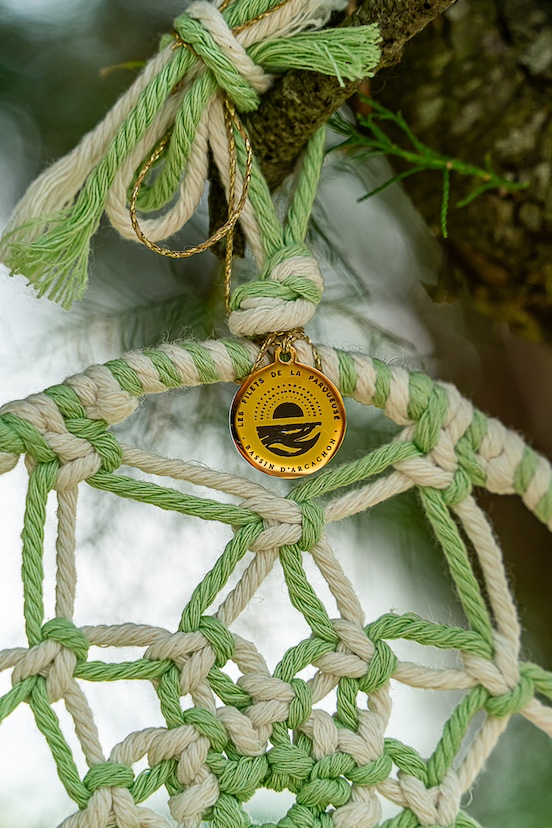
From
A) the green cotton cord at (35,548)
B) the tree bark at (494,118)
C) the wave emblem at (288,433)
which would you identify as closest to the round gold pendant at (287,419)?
the wave emblem at (288,433)

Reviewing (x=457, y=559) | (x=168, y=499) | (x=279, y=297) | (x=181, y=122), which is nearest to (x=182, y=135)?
(x=181, y=122)

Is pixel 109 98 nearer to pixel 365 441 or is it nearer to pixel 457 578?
pixel 365 441

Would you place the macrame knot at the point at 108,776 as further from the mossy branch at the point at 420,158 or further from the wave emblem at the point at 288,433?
the mossy branch at the point at 420,158

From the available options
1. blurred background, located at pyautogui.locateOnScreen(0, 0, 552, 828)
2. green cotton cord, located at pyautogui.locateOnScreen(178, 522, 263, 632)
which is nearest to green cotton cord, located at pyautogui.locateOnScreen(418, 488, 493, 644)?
green cotton cord, located at pyautogui.locateOnScreen(178, 522, 263, 632)

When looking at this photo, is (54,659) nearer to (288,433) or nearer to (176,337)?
(288,433)

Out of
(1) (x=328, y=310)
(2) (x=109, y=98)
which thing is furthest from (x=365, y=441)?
(2) (x=109, y=98)

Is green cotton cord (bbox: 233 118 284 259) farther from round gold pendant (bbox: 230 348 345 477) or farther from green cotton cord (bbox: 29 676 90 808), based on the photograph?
→ green cotton cord (bbox: 29 676 90 808)

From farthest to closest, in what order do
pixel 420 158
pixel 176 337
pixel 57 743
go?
pixel 176 337
pixel 420 158
pixel 57 743
